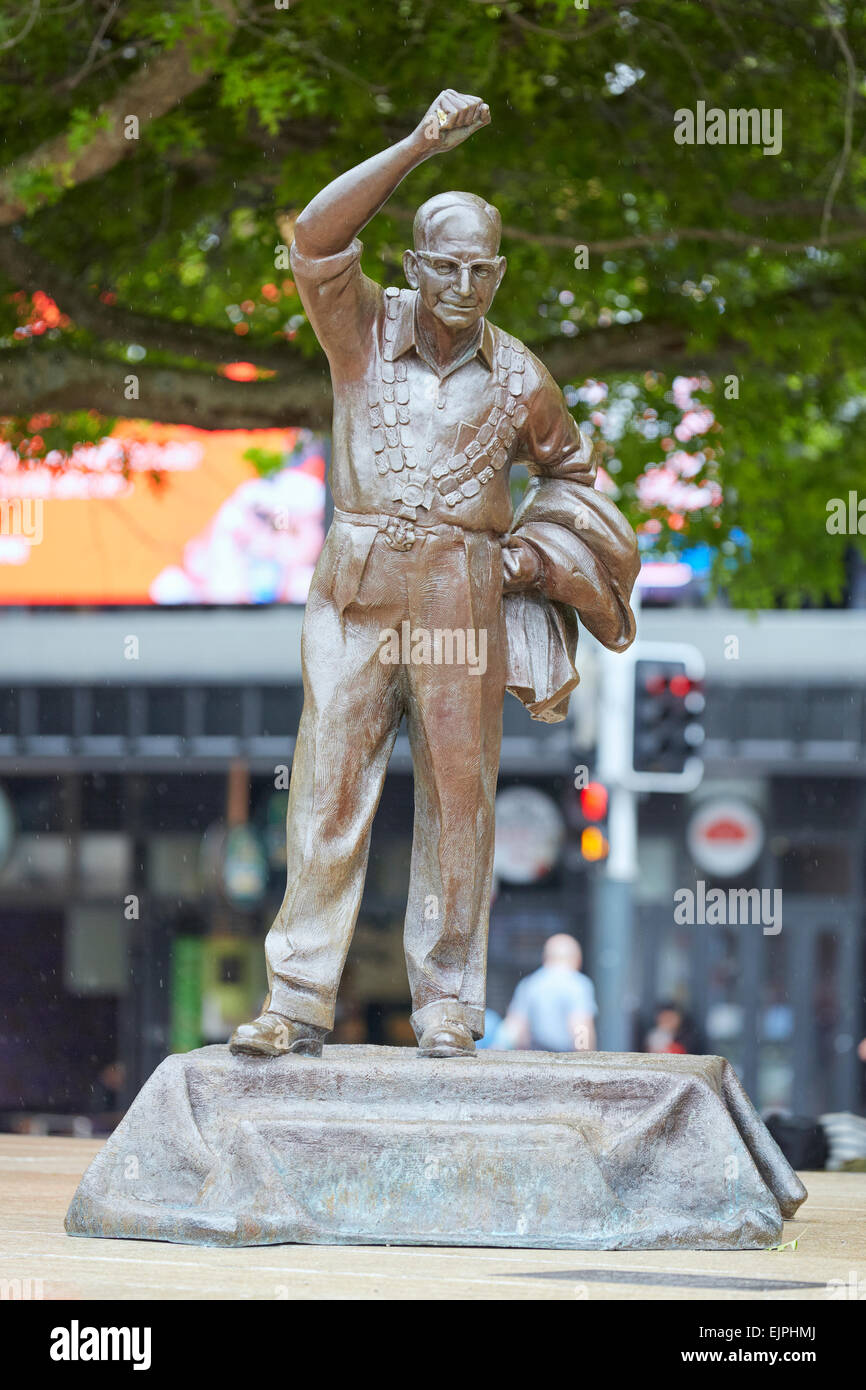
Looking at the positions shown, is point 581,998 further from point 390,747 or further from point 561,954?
point 390,747

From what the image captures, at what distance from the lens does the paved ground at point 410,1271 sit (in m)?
4.58

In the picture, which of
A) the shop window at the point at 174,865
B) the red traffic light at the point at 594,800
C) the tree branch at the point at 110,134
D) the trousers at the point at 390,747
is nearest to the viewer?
the trousers at the point at 390,747

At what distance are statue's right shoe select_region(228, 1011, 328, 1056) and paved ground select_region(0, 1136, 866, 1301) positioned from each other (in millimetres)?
583

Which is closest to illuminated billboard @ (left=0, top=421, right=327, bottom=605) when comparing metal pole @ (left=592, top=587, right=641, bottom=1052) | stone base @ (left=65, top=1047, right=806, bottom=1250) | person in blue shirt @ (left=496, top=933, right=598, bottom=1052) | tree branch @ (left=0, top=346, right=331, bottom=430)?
metal pole @ (left=592, top=587, right=641, bottom=1052)

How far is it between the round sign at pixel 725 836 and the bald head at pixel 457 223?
10.2 metres

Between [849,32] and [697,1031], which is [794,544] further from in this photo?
[697,1031]

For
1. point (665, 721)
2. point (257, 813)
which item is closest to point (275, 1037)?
point (665, 721)

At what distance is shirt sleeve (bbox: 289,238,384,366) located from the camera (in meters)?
5.77

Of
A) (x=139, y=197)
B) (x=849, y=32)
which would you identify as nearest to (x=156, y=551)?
(x=139, y=197)

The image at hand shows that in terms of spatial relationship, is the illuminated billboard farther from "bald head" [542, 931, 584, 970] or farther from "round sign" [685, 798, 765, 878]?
"bald head" [542, 931, 584, 970]

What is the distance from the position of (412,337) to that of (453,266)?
238mm
